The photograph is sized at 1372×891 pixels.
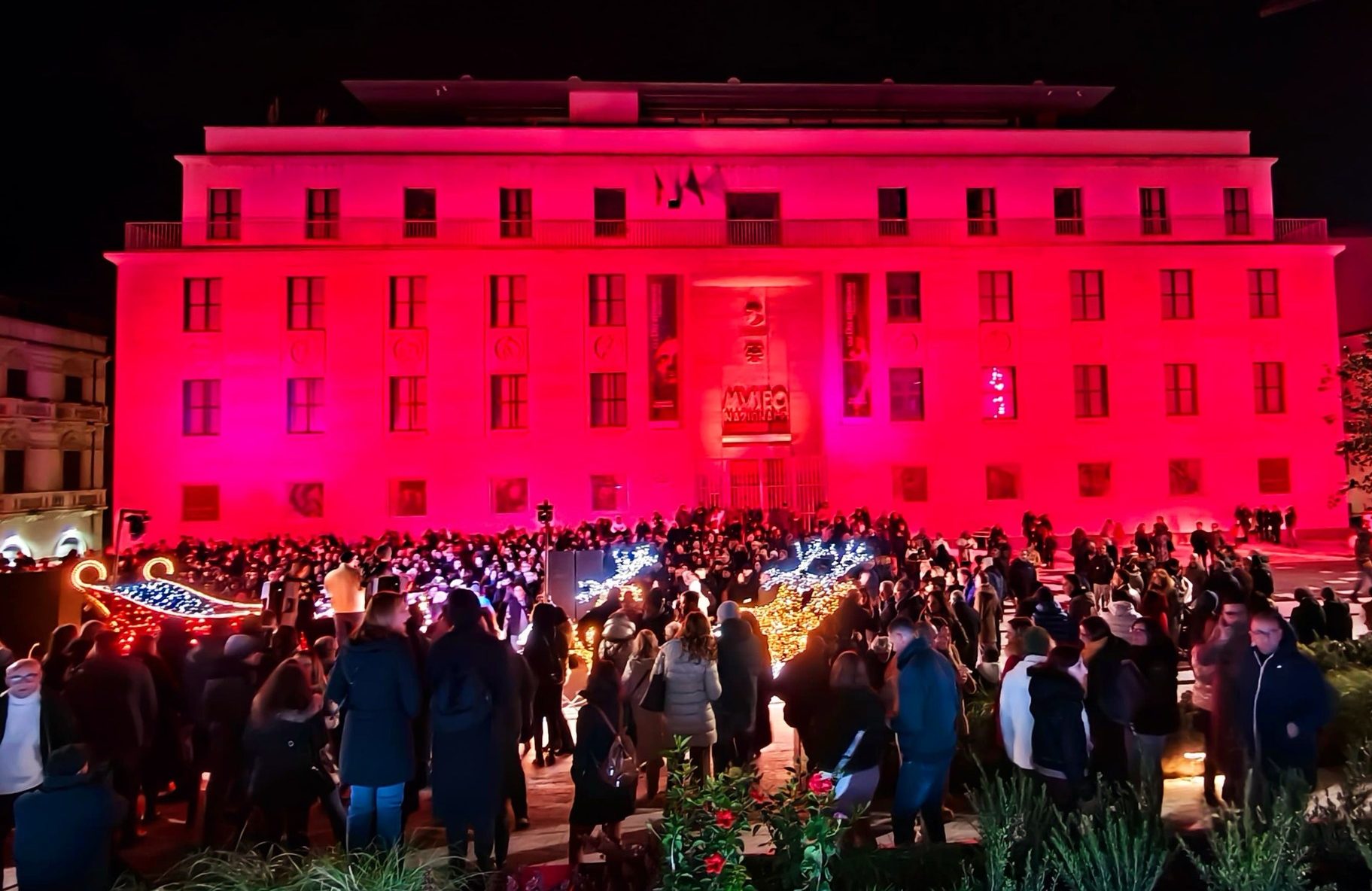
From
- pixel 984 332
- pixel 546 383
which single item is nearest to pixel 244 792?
pixel 546 383

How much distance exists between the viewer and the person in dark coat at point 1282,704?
5367 mm

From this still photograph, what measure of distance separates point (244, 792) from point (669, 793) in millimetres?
3160

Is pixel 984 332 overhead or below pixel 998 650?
overhead

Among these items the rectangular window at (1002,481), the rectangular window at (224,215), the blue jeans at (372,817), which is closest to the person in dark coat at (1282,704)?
the blue jeans at (372,817)

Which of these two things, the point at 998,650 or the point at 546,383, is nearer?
the point at 998,650

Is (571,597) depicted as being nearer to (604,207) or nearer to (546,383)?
(546,383)

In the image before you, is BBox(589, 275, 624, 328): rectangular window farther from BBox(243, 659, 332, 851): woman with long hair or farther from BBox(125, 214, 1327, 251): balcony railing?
Result: BBox(243, 659, 332, 851): woman with long hair

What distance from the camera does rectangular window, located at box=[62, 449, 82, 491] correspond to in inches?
1337

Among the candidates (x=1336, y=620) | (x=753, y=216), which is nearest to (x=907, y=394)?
(x=753, y=216)

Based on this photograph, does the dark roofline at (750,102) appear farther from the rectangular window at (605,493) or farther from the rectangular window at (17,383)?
the rectangular window at (17,383)

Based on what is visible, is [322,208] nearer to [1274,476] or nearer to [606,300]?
[606,300]

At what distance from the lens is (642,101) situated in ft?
101


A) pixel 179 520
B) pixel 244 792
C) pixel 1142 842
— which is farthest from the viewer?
pixel 179 520

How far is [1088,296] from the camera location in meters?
28.2
